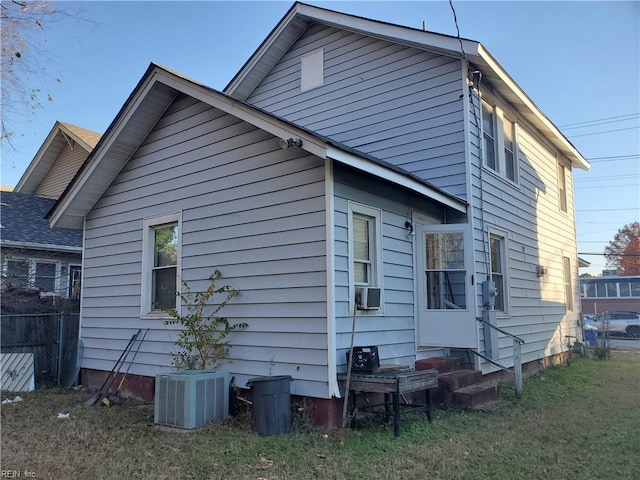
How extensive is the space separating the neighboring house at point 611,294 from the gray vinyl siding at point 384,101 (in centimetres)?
2796

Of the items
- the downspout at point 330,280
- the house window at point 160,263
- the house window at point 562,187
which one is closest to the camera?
the downspout at point 330,280

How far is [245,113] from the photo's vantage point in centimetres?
646

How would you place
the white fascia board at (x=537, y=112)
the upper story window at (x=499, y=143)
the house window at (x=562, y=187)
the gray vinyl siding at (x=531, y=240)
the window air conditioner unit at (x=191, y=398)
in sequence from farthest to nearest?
the house window at (x=562, y=187) < the upper story window at (x=499, y=143) < the gray vinyl siding at (x=531, y=240) < the white fascia board at (x=537, y=112) < the window air conditioner unit at (x=191, y=398)

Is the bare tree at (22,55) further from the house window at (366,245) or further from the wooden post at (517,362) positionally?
the wooden post at (517,362)

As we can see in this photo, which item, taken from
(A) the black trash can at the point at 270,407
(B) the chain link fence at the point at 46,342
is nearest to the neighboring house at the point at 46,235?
(B) the chain link fence at the point at 46,342

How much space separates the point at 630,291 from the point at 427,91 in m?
30.6

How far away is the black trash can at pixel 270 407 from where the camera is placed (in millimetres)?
5520

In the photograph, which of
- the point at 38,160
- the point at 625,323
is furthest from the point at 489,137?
the point at 625,323

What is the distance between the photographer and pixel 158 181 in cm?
819

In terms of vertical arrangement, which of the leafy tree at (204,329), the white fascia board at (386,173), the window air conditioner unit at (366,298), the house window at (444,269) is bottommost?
the leafy tree at (204,329)

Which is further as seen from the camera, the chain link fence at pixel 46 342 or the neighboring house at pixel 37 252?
the neighboring house at pixel 37 252

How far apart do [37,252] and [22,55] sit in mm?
8527

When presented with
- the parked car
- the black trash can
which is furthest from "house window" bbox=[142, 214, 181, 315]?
the parked car

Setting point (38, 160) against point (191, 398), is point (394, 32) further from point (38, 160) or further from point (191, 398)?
point (38, 160)
